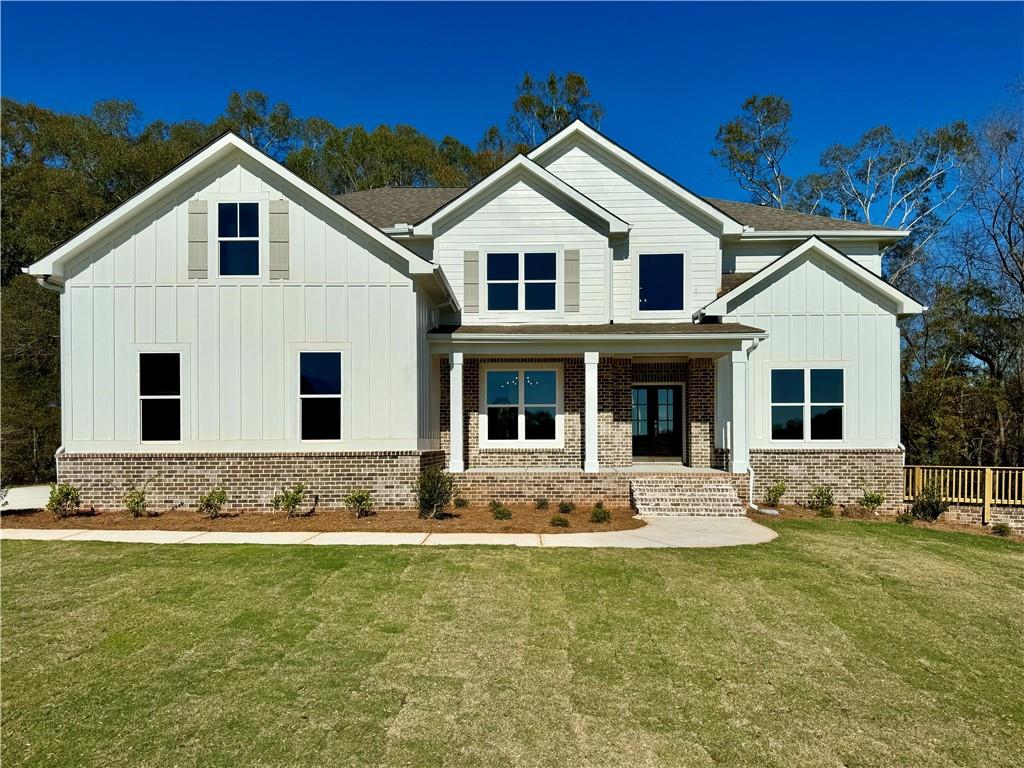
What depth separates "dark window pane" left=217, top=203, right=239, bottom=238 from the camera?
37.1 feet

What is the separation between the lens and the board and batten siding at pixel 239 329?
11.1 m

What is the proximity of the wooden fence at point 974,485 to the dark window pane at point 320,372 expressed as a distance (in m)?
13.1

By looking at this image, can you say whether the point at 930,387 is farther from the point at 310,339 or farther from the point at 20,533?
the point at 20,533

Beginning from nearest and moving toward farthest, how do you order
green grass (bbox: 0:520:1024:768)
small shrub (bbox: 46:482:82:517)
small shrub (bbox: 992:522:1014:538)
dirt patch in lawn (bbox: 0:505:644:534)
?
green grass (bbox: 0:520:1024:768)
dirt patch in lawn (bbox: 0:505:644:534)
small shrub (bbox: 46:482:82:517)
small shrub (bbox: 992:522:1014:538)

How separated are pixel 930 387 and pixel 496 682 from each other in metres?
19.7

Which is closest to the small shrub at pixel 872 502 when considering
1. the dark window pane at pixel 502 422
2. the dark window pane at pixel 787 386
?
the dark window pane at pixel 787 386

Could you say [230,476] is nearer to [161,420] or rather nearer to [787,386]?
[161,420]

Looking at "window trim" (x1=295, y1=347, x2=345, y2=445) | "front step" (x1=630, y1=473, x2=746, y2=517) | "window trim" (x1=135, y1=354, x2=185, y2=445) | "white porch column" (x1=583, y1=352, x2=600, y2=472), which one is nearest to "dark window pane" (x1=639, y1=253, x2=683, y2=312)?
"white porch column" (x1=583, y1=352, x2=600, y2=472)

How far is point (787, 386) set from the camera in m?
13.4

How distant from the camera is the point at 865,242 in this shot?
1577 cm

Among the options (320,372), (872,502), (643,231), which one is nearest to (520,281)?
(643,231)

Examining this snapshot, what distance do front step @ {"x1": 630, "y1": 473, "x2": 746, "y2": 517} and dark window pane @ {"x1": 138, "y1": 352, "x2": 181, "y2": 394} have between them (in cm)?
965

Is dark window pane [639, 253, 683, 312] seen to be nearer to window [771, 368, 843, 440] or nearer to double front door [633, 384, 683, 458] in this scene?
double front door [633, 384, 683, 458]

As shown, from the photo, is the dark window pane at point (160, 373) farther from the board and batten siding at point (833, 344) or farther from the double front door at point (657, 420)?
the board and batten siding at point (833, 344)
